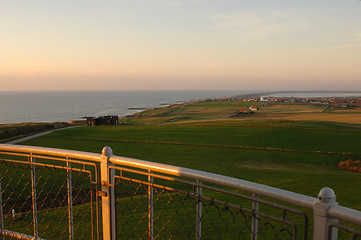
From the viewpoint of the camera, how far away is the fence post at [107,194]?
2.76m

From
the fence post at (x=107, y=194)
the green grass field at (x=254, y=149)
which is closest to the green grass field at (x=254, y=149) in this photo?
the green grass field at (x=254, y=149)

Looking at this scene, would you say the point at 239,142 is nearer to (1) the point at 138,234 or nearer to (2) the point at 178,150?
(2) the point at 178,150

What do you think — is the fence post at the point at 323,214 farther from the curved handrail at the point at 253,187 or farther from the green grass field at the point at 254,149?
the green grass field at the point at 254,149

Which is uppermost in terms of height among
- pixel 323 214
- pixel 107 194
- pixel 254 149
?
pixel 323 214

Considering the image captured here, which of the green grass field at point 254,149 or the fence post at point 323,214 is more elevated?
the fence post at point 323,214

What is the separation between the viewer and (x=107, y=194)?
282cm

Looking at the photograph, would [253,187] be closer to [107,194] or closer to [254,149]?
[107,194]

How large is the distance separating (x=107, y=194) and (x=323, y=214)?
6.11ft

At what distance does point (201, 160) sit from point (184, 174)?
48.4 ft

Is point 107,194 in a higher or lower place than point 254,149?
higher

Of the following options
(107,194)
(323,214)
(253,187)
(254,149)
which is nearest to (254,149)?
(254,149)

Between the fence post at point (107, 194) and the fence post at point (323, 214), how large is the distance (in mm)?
1751

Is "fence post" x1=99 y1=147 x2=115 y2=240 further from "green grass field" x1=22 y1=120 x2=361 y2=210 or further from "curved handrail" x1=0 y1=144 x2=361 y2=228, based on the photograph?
"green grass field" x1=22 y1=120 x2=361 y2=210

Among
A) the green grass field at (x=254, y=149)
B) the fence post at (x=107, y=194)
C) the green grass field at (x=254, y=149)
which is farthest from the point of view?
the green grass field at (x=254, y=149)
